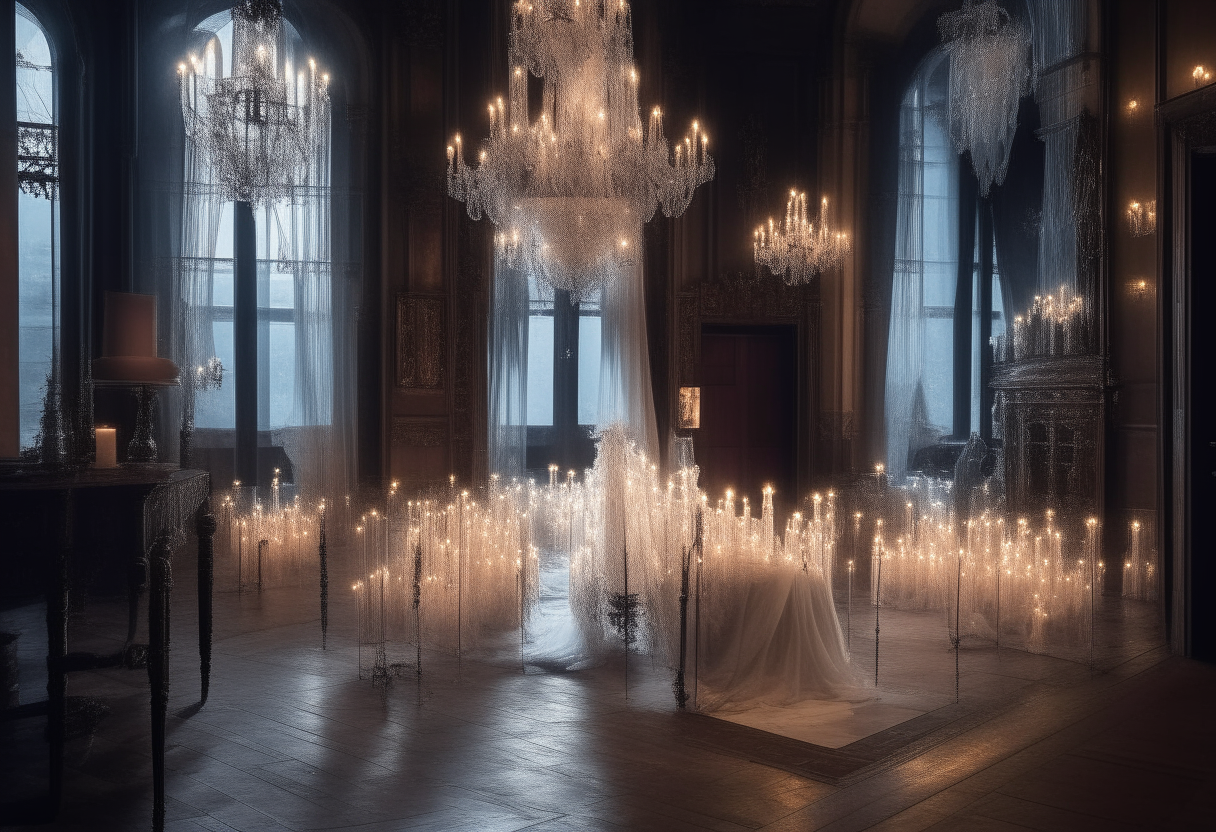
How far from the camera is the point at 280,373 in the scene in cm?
1155

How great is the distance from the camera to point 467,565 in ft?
20.9

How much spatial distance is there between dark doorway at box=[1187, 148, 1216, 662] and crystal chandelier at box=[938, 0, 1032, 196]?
4330mm

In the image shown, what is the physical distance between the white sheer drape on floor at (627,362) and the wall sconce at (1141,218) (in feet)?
14.2

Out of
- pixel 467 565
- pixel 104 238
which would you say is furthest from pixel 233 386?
pixel 467 565

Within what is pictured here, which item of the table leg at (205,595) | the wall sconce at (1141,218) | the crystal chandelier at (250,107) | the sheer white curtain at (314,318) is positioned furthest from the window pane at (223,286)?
the wall sconce at (1141,218)

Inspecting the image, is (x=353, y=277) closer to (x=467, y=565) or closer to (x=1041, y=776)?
(x=467, y=565)

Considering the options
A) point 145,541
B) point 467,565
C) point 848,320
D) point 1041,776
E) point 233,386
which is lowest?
point 1041,776

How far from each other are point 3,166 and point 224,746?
2.72 m

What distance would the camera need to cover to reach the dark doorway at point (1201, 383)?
18.7ft

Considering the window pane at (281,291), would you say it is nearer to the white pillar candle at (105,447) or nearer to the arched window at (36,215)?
the arched window at (36,215)

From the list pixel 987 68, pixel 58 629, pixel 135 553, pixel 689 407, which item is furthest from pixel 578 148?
pixel 987 68

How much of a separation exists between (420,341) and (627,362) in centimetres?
212

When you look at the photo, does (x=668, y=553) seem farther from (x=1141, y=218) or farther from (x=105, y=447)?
(x=1141, y=218)

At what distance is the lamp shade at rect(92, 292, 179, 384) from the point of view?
5328 mm
